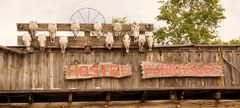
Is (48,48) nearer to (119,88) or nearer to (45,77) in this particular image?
(45,77)

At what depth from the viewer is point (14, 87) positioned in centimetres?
1933

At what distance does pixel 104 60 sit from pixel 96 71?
0.65 metres

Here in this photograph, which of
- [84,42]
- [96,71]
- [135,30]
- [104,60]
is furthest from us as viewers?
[135,30]

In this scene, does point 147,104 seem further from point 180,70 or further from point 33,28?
point 33,28

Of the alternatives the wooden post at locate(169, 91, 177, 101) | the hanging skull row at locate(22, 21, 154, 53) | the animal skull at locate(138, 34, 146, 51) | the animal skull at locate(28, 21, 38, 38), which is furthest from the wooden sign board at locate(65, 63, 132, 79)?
the animal skull at locate(28, 21, 38, 38)

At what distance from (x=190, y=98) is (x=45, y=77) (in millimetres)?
6325

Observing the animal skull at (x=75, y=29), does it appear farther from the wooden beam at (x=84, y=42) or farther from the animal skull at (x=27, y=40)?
the animal skull at (x=27, y=40)

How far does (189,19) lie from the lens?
3222cm

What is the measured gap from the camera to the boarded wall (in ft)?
64.0

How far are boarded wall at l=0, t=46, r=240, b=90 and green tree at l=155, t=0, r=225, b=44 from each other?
10.6 metres

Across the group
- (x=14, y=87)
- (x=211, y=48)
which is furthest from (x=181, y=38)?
(x=14, y=87)

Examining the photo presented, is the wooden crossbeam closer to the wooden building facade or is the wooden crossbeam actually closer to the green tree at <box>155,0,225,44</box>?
the wooden building facade

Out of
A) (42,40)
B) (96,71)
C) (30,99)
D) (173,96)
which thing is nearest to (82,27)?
(42,40)

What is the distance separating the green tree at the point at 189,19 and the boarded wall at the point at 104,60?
10617 mm
